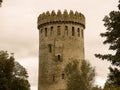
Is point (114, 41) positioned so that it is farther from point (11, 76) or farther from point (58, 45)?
point (58, 45)

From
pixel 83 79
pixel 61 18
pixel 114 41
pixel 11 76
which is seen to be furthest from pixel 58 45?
pixel 114 41

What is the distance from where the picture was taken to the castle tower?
67.4m

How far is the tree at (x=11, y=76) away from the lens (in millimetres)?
44281

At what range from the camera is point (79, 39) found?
69438 mm

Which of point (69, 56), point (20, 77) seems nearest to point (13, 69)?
point (20, 77)

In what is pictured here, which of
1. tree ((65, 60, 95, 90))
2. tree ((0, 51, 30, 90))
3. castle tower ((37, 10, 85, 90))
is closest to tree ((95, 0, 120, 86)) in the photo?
tree ((0, 51, 30, 90))

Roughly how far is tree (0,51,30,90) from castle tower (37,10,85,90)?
784 inches

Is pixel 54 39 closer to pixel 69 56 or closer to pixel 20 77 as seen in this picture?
pixel 69 56

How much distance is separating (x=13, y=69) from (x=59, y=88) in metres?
20.8

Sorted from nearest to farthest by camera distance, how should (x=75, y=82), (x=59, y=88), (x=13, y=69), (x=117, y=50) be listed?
(x=117, y=50) → (x=13, y=69) → (x=75, y=82) → (x=59, y=88)

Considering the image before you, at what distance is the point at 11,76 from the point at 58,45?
23.2 m

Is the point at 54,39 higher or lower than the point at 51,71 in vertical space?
higher

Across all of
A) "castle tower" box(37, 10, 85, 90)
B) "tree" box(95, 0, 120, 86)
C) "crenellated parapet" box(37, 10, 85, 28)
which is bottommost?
"tree" box(95, 0, 120, 86)

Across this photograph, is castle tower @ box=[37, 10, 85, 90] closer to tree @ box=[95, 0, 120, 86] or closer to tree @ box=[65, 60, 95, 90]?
tree @ box=[65, 60, 95, 90]
